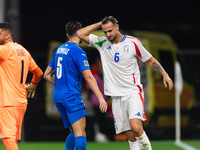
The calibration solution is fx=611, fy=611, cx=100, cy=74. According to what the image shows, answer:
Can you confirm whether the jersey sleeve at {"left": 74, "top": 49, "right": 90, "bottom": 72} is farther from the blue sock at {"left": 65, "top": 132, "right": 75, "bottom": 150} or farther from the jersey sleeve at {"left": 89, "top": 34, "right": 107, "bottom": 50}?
the blue sock at {"left": 65, "top": 132, "right": 75, "bottom": 150}

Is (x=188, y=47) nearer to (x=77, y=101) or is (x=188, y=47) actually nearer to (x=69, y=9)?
(x=69, y=9)

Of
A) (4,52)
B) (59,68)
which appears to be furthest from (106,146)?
(4,52)

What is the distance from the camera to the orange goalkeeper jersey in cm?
853

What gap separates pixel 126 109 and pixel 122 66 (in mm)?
665

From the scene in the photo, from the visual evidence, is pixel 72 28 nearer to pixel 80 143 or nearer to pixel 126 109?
pixel 126 109

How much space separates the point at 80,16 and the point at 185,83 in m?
13.1

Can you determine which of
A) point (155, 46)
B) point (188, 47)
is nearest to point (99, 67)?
point (155, 46)

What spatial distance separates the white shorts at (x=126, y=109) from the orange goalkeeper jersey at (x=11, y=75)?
1.52 m

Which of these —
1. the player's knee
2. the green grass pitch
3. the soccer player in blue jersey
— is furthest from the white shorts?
the green grass pitch

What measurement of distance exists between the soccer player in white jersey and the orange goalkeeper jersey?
1098 mm

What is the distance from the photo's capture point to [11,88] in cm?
859

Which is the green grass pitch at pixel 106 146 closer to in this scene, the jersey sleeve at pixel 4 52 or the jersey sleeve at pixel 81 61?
the jersey sleeve at pixel 81 61

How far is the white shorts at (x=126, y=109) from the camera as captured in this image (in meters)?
9.21

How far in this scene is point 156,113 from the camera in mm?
16578
